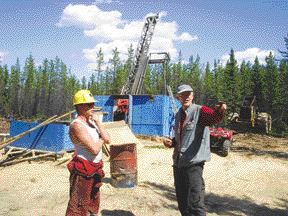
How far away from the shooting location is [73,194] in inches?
168

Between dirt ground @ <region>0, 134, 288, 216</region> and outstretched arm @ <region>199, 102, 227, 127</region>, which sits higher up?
outstretched arm @ <region>199, 102, 227, 127</region>

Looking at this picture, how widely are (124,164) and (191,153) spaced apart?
4201 mm

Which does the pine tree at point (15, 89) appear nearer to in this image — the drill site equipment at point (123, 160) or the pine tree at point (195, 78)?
the pine tree at point (195, 78)

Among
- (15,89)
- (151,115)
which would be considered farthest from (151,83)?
(151,115)

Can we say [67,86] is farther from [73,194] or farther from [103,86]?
[73,194]

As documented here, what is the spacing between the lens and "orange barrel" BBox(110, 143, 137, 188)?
348 inches

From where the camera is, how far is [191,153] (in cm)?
490

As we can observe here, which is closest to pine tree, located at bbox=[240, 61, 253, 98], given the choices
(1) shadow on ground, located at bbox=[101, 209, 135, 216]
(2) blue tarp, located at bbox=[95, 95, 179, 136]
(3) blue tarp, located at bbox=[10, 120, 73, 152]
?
(2) blue tarp, located at bbox=[95, 95, 179, 136]

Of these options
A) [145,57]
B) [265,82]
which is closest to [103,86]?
[265,82]

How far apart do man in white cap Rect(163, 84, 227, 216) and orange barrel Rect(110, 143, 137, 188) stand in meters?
3.85

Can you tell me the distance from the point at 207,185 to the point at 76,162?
6.40 m

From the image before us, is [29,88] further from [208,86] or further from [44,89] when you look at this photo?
[208,86]

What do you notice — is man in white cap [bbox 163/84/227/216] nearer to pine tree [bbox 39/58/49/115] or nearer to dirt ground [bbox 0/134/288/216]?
dirt ground [bbox 0/134/288/216]

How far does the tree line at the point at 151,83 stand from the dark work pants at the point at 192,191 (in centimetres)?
4541
